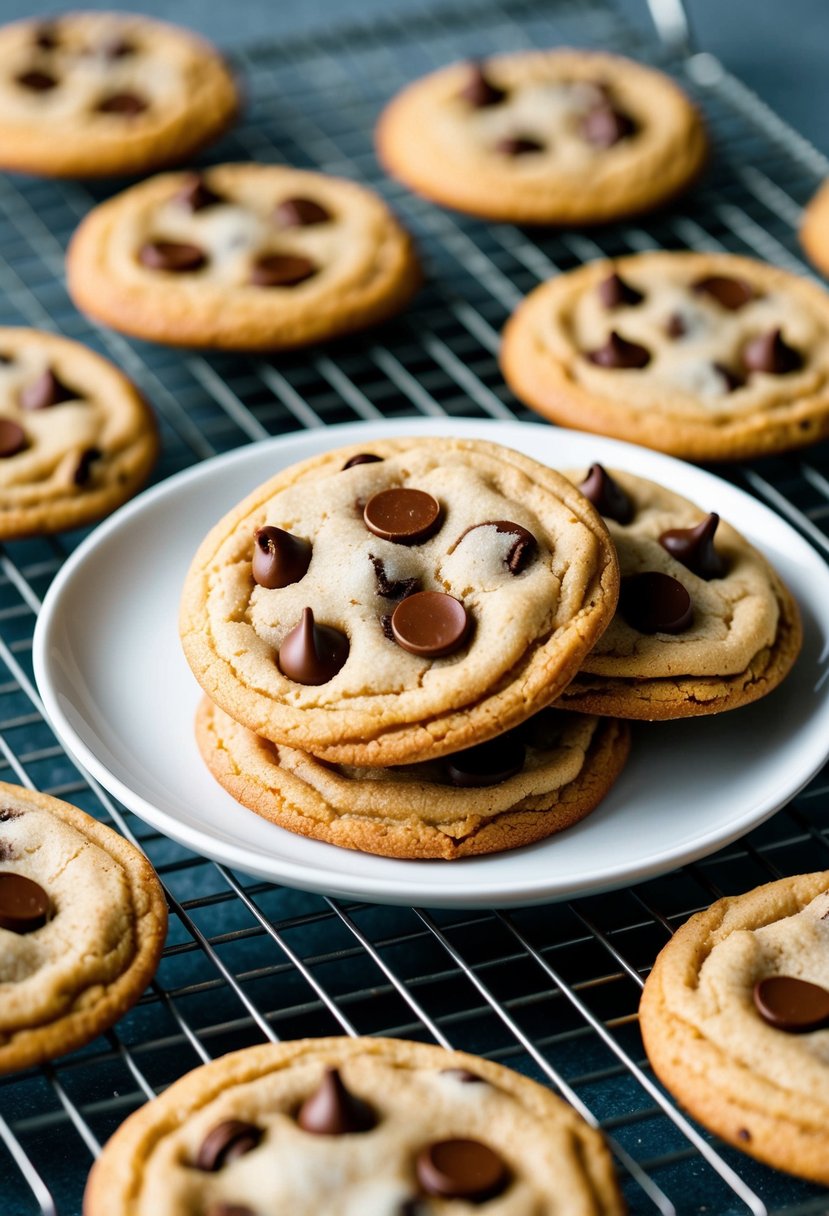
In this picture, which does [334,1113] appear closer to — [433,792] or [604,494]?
[433,792]

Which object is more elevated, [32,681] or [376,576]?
[376,576]

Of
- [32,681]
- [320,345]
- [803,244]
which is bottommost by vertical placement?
[32,681]

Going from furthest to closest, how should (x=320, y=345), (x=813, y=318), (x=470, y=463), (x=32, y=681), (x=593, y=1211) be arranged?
(x=320, y=345), (x=813, y=318), (x=32, y=681), (x=470, y=463), (x=593, y=1211)

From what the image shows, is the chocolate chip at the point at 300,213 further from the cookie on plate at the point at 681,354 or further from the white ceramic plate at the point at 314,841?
the white ceramic plate at the point at 314,841

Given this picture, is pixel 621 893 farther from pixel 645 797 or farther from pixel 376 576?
pixel 376 576

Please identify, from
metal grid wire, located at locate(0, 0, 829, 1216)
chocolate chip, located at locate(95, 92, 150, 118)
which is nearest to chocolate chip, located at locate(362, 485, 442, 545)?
metal grid wire, located at locate(0, 0, 829, 1216)

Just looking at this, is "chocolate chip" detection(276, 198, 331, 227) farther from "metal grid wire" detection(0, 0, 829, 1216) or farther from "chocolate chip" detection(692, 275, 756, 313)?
"chocolate chip" detection(692, 275, 756, 313)

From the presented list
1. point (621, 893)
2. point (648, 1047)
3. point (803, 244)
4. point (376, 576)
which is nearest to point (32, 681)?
point (376, 576)

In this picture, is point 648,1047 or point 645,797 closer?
point 648,1047
